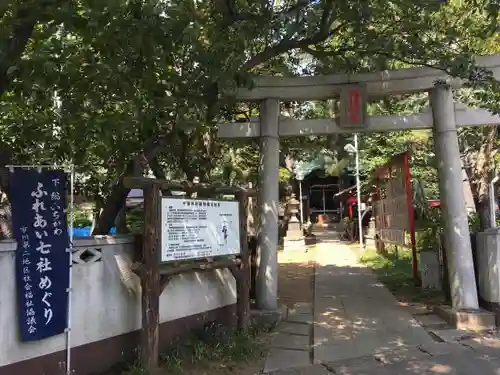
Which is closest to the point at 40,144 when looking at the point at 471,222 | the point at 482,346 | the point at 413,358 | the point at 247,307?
the point at 247,307

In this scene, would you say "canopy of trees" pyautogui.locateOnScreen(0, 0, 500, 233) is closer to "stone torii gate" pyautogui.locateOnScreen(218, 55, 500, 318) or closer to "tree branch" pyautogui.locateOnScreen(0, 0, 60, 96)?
"tree branch" pyautogui.locateOnScreen(0, 0, 60, 96)

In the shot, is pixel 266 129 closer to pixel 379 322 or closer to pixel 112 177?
pixel 112 177

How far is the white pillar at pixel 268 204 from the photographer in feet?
26.5

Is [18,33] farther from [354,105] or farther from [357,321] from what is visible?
[357,321]

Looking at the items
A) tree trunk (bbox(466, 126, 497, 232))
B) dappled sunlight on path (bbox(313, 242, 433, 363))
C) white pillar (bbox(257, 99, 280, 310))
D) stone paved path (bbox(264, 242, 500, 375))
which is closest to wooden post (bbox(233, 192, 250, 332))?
stone paved path (bbox(264, 242, 500, 375))

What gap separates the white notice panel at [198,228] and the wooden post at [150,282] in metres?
0.14

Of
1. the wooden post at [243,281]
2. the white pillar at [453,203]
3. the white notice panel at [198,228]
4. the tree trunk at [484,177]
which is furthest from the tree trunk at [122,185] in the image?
the tree trunk at [484,177]

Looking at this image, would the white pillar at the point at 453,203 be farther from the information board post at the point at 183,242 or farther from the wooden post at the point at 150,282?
the wooden post at the point at 150,282

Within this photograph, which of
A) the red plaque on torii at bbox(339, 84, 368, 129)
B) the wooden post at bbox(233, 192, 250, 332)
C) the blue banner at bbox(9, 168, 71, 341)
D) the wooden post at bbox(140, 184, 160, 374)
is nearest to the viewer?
the blue banner at bbox(9, 168, 71, 341)

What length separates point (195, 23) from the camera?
4.81m

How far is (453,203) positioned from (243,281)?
351 cm

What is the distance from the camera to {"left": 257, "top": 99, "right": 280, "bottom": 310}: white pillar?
26.5 feet

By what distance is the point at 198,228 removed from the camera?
6.30 meters

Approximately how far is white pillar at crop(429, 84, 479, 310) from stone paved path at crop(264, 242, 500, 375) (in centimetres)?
65
